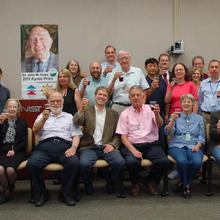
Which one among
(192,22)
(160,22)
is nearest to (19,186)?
(160,22)

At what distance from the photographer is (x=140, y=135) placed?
3248 mm

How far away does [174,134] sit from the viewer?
331cm

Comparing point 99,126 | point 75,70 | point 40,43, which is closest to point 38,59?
point 40,43

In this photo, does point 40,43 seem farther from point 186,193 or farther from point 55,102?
point 186,193

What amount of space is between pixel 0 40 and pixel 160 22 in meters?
3.01

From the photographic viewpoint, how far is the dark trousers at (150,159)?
3037mm

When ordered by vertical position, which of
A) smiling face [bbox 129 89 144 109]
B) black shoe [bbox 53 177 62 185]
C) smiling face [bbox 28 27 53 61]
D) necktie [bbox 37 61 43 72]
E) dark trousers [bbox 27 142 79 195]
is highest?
smiling face [bbox 28 27 53 61]

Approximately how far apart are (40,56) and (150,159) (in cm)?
304

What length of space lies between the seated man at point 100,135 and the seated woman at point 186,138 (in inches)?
26.9

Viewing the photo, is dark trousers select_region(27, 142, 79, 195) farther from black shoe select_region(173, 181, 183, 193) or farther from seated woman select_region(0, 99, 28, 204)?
black shoe select_region(173, 181, 183, 193)

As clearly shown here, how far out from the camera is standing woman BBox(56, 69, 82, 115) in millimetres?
3539

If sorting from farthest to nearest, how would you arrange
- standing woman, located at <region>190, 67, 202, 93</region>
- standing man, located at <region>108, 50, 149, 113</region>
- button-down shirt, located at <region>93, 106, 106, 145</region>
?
standing woman, located at <region>190, 67, 202, 93</region>
standing man, located at <region>108, 50, 149, 113</region>
button-down shirt, located at <region>93, 106, 106, 145</region>

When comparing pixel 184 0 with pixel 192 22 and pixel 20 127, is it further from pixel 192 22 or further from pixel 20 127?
pixel 20 127

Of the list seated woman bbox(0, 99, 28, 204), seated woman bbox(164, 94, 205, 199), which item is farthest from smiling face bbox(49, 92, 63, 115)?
seated woman bbox(164, 94, 205, 199)
